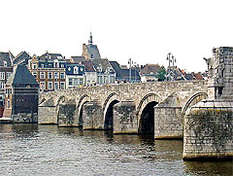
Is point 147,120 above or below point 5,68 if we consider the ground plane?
below

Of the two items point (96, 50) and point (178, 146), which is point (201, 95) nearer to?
point (178, 146)

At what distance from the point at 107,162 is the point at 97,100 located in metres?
30.7

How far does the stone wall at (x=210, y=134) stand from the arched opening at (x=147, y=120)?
2070 centimetres

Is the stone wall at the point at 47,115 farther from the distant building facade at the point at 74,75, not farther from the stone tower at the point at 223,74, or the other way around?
the stone tower at the point at 223,74

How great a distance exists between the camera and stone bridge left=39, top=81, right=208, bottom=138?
46000 mm

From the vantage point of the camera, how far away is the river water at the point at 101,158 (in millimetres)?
32125

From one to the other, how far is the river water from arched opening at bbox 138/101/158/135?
91.5 inches

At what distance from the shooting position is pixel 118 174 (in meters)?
31.5

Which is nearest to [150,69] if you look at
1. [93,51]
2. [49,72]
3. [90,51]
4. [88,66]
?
[93,51]

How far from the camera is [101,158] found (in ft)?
127

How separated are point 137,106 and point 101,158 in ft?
54.9

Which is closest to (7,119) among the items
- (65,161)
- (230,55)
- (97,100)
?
(97,100)

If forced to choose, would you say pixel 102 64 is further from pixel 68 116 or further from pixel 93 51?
pixel 68 116

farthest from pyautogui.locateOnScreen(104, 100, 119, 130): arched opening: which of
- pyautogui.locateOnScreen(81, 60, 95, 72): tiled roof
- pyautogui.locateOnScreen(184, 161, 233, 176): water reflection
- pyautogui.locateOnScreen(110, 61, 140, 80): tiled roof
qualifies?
pyautogui.locateOnScreen(110, 61, 140, 80): tiled roof
